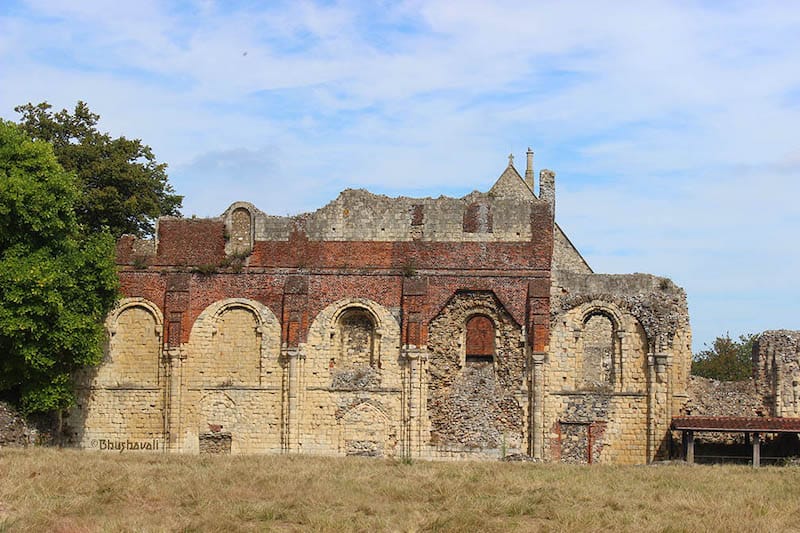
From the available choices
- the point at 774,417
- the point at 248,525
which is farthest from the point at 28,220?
the point at 774,417

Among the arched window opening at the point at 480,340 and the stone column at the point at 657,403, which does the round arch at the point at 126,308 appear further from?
the stone column at the point at 657,403

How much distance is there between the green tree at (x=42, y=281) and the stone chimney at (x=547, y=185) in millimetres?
13786

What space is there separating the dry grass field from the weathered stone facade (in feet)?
20.7

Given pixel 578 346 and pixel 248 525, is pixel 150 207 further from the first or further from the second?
pixel 248 525

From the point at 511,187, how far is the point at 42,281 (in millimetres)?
21096

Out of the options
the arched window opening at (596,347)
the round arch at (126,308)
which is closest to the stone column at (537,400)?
the arched window opening at (596,347)

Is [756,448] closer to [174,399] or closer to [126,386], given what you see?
[174,399]

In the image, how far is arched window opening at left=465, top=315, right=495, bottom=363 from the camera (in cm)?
3581

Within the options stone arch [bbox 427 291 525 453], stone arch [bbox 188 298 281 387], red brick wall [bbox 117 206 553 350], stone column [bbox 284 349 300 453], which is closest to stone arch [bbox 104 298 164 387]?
red brick wall [bbox 117 206 553 350]

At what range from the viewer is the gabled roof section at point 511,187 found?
46812 millimetres

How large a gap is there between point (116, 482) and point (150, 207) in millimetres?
20383

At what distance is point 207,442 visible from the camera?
1405 inches

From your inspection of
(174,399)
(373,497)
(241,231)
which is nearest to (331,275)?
(241,231)

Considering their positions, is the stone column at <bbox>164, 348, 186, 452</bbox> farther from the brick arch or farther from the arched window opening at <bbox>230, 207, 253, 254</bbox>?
the brick arch
